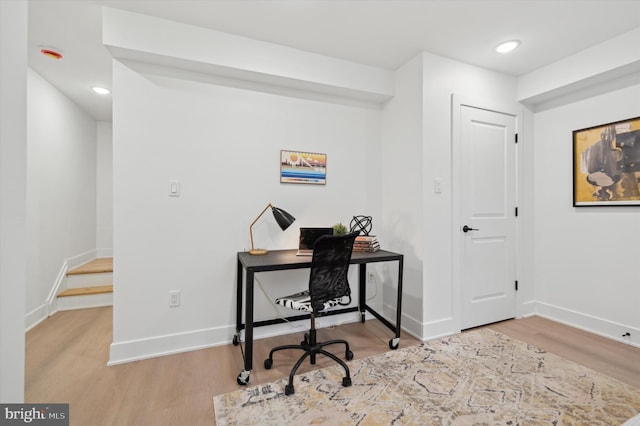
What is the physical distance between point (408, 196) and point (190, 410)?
91.8 inches

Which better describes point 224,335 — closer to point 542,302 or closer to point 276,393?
point 276,393

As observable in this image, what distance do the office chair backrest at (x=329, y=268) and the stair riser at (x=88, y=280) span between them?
2.97 metres

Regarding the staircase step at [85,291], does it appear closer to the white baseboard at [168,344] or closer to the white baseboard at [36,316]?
the white baseboard at [36,316]

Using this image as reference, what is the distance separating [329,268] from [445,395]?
106cm

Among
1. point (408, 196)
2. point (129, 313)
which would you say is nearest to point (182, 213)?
point (129, 313)

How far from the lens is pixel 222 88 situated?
98.5 inches

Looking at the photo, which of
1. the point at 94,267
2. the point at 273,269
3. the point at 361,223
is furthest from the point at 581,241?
the point at 94,267

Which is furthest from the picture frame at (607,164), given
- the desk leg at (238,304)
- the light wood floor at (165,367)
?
the desk leg at (238,304)

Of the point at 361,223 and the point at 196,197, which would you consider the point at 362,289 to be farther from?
the point at 196,197

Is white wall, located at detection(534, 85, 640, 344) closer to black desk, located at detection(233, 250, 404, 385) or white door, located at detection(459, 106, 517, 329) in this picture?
white door, located at detection(459, 106, 517, 329)

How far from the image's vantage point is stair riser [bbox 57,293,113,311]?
3.19m

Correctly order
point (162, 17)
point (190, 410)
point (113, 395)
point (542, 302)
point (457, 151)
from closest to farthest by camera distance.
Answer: point (190, 410) < point (113, 395) < point (162, 17) < point (457, 151) < point (542, 302)

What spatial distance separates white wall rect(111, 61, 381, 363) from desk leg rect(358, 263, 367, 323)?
1.94 feet

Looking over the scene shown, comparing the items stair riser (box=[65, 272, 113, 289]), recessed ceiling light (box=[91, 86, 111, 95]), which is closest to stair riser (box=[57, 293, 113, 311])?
stair riser (box=[65, 272, 113, 289])
